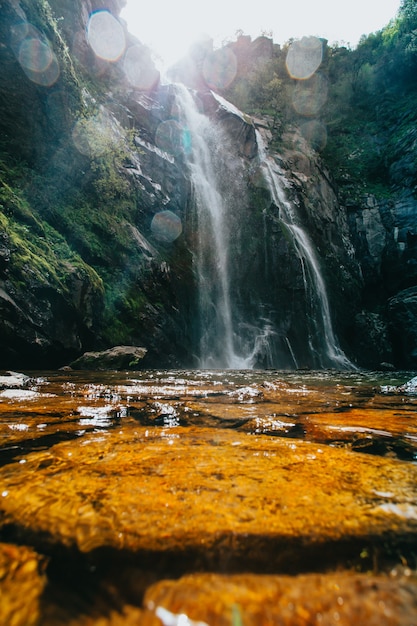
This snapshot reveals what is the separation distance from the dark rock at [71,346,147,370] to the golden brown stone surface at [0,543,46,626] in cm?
744

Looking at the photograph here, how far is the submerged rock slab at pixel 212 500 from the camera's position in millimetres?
843

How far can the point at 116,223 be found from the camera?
37.4ft

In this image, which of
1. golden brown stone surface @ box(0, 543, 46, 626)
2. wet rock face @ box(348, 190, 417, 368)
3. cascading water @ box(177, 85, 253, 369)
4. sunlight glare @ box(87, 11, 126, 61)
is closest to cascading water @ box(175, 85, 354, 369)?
cascading water @ box(177, 85, 253, 369)

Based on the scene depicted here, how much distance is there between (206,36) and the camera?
3903cm

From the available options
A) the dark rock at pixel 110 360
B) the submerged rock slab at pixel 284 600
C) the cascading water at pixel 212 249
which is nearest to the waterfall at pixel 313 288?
the cascading water at pixel 212 249

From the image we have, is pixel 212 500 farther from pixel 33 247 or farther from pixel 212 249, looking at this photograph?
pixel 212 249

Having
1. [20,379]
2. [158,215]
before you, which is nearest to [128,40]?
[158,215]

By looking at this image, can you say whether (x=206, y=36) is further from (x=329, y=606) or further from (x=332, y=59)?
(x=329, y=606)

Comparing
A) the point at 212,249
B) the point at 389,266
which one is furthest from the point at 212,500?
the point at 389,266

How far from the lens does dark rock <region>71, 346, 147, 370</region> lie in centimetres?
782

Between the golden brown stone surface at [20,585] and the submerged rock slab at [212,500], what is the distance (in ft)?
0.27

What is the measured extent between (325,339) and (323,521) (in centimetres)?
1767

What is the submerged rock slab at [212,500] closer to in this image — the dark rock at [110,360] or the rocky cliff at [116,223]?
the rocky cliff at [116,223]

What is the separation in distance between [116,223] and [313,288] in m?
11.3
